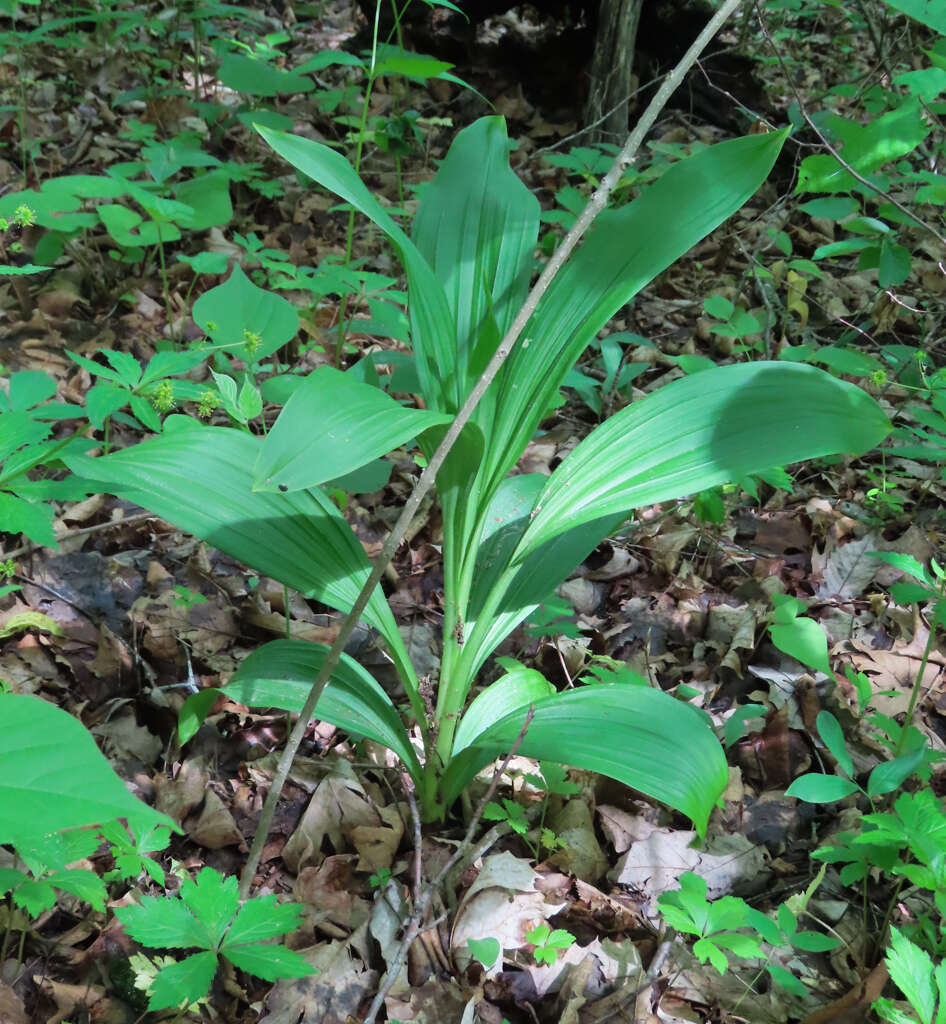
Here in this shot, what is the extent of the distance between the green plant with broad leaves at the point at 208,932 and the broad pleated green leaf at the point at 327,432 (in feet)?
1.82

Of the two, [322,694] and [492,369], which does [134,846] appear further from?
[492,369]

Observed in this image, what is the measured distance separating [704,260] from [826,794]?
8.71 ft

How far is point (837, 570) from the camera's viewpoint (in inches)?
82.7

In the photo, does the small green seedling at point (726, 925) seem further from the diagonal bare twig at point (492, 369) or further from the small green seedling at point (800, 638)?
the diagonal bare twig at point (492, 369)

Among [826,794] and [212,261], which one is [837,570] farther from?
[212,261]

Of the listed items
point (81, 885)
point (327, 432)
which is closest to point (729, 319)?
point (327, 432)

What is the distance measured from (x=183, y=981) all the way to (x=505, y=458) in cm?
88

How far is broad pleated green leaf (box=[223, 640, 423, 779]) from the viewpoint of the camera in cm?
134

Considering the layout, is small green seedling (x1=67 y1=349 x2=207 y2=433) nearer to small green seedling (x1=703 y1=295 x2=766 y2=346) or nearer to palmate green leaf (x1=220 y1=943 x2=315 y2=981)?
palmate green leaf (x1=220 y1=943 x2=315 y2=981)

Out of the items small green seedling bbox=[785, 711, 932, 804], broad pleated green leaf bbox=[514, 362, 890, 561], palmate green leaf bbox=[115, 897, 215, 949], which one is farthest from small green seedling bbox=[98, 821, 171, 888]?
small green seedling bbox=[785, 711, 932, 804]

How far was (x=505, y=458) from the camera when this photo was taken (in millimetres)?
1391

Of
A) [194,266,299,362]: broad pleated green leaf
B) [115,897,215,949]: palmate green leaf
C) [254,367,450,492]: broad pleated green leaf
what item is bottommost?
[115,897,215,949]: palmate green leaf

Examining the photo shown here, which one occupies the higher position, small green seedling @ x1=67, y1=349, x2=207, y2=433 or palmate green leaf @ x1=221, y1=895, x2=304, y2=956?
small green seedling @ x1=67, y1=349, x2=207, y2=433

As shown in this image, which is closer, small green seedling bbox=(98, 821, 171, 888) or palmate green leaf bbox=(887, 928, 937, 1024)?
palmate green leaf bbox=(887, 928, 937, 1024)
